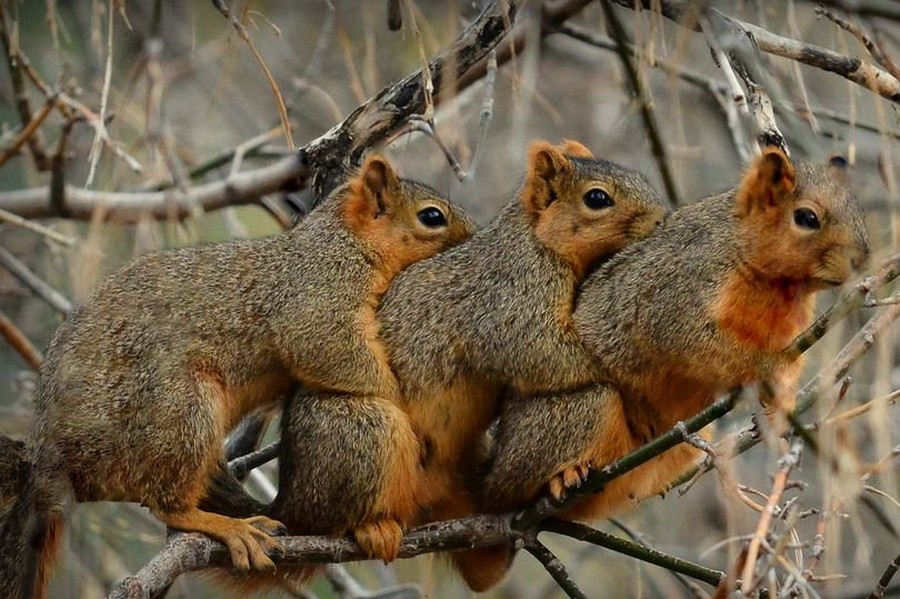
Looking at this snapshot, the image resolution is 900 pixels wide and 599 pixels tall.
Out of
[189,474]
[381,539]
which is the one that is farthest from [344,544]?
[189,474]

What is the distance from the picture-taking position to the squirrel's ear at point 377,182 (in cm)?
423

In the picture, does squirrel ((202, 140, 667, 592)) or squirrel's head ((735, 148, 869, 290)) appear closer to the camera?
squirrel's head ((735, 148, 869, 290))

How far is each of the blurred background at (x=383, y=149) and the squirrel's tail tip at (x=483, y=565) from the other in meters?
0.11

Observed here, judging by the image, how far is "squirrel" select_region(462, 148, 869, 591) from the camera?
3.64m

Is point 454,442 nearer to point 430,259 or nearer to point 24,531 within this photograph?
point 430,259

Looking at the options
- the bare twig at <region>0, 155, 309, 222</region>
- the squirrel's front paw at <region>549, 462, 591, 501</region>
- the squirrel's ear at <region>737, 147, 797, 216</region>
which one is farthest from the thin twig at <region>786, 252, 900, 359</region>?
the bare twig at <region>0, 155, 309, 222</region>

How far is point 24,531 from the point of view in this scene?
3.71 m

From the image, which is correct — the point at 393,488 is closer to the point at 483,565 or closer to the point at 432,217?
the point at 483,565

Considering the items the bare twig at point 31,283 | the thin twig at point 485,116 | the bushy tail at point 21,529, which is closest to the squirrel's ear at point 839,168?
the thin twig at point 485,116

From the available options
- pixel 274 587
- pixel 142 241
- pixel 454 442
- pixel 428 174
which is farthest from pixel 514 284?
pixel 428 174

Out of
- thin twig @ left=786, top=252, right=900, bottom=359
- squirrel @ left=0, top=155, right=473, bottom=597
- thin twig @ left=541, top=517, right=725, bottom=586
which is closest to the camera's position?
thin twig @ left=786, top=252, right=900, bottom=359

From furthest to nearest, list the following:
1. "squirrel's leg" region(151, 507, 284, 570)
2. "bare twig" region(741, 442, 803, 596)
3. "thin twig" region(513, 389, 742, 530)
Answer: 1. "squirrel's leg" region(151, 507, 284, 570)
2. "thin twig" region(513, 389, 742, 530)
3. "bare twig" region(741, 442, 803, 596)

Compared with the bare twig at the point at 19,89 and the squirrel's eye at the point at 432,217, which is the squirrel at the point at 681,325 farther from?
the bare twig at the point at 19,89

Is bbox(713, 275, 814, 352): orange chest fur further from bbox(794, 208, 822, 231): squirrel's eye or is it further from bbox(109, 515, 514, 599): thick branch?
bbox(109, 515, 514, 599): thick branch
